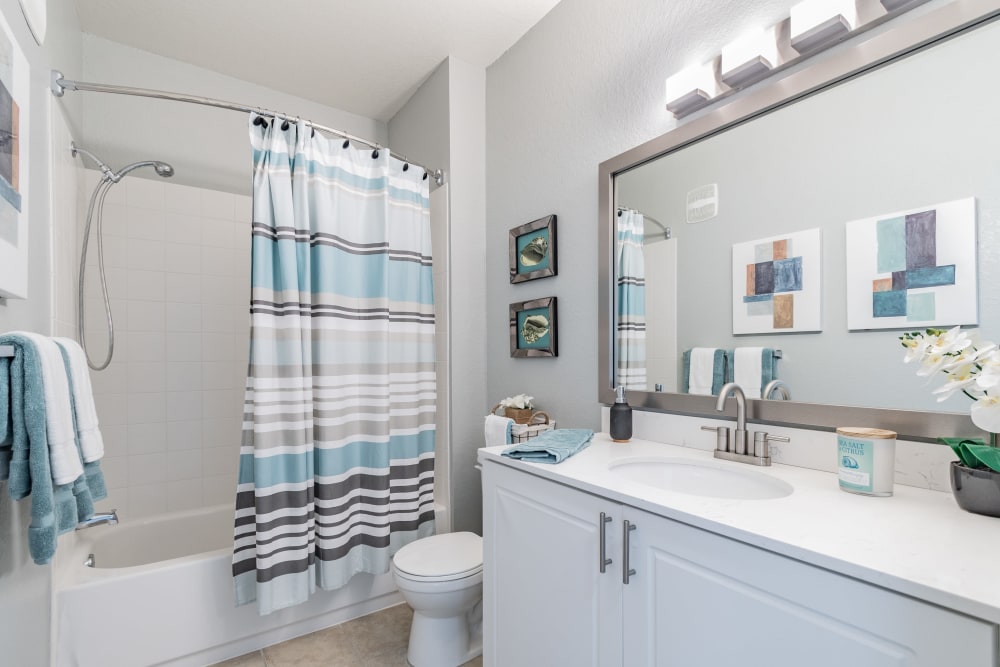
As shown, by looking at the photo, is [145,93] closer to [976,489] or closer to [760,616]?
[760,616]

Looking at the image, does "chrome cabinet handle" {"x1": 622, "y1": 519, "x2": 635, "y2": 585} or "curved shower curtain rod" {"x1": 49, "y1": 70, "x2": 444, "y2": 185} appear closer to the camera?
"chrome cabinet handle" {"x1": 622, "y1": 519, "x2": 635, "y2": 585}

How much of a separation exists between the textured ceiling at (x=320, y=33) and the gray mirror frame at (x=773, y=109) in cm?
100

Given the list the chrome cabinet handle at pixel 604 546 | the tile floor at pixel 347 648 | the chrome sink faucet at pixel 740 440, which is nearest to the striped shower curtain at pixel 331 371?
the tile floor at pixel 347 648

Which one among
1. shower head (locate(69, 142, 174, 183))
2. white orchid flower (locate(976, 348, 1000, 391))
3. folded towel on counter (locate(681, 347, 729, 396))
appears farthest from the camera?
shower head (locate(69, 142, 174, 183))

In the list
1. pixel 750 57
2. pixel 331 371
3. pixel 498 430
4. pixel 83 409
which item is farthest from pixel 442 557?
pixel 750 57

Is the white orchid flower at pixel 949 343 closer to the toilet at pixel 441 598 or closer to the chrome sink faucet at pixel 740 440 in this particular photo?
the chrome sink faucet at pixel 740 440

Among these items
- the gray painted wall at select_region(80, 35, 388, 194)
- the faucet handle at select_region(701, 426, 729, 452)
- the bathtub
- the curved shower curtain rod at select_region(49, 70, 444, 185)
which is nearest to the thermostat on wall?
the faucet handle at select_region(701, 426, 729, 452)

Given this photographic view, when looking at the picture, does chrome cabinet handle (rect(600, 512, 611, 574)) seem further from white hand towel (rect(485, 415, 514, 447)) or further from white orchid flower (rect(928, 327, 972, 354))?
white hand towel (rect(485, 415, 514, 447))

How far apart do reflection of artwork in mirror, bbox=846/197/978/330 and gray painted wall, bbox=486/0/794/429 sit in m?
0.68

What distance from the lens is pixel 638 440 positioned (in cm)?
158

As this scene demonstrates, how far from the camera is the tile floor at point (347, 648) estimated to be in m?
1.73

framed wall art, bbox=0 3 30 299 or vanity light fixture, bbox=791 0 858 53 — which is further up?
vanity light fixture, bbox=791 0 858 53

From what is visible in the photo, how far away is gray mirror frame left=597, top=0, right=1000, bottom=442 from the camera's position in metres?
0.96

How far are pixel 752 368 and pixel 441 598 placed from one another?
1270 millimetres
